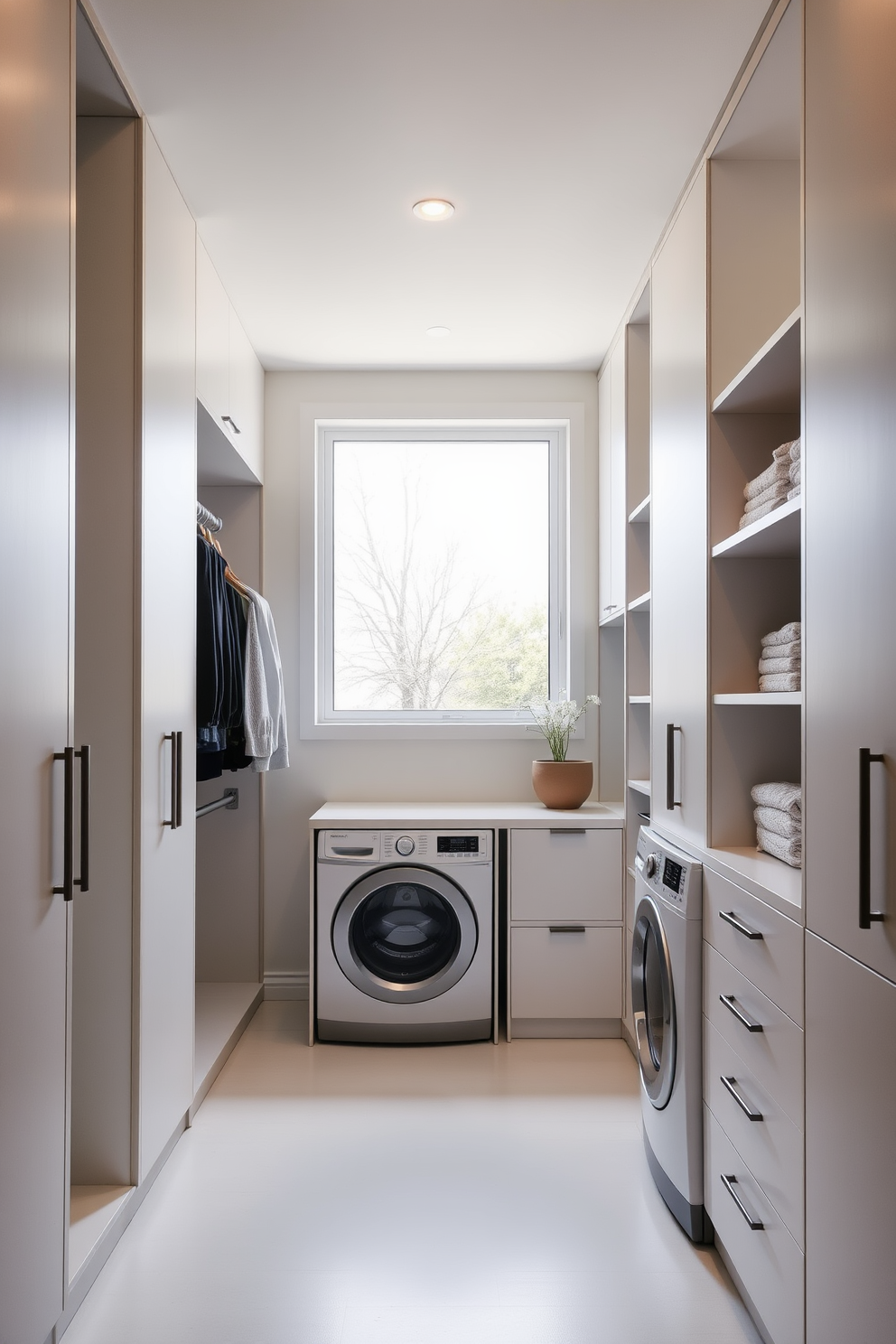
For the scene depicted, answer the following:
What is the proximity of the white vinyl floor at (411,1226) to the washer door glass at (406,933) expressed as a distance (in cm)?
37

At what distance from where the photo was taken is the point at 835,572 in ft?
4.51

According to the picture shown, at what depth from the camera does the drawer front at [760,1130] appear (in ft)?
5.03

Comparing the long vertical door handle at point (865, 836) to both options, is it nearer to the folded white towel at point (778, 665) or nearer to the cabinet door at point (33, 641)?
the folded white towel at point (778, 665)

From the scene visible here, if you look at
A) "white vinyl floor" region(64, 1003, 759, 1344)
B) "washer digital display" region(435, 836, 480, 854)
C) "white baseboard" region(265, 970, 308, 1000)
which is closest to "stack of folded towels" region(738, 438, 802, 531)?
"white vinyl floor" region(64, 1003, 759, 1344)

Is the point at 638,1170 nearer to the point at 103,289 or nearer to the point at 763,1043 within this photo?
the point at 763,1043

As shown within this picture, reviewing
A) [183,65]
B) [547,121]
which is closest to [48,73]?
[183,65]

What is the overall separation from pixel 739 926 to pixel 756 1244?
57 centimetres

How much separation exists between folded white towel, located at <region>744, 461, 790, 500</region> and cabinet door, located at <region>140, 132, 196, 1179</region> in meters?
1.37

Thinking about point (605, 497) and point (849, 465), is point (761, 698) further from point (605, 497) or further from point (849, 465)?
point (605, 497)

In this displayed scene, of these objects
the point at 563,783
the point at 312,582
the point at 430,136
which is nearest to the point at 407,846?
the point at 563,783

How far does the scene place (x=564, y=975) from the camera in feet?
10.9

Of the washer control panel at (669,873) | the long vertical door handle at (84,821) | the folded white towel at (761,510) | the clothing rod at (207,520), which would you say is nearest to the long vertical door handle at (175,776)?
the long vertical door handle at (84,821)

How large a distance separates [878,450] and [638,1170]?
195 centimetres

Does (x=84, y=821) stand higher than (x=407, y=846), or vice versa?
(x=84, y=821)
